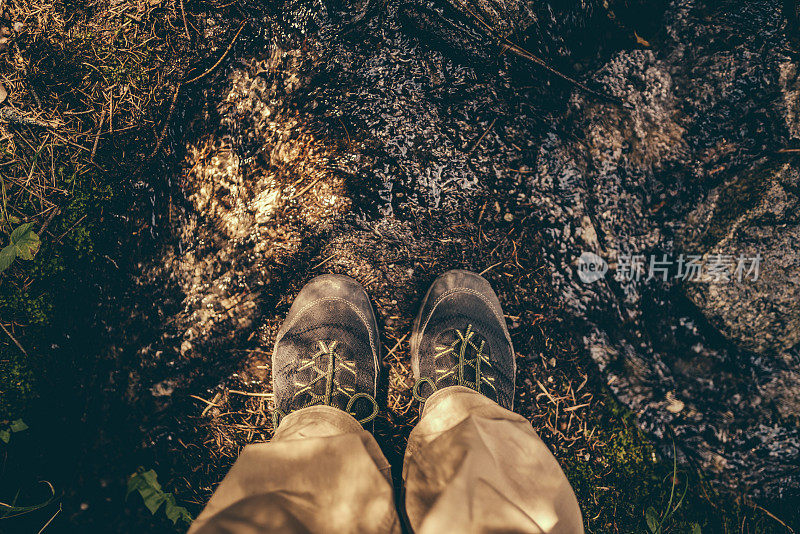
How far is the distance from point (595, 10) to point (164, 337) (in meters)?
2.75

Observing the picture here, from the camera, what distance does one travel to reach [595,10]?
1.76 m

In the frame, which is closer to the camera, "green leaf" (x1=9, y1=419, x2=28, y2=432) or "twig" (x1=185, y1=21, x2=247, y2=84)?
"twig" (x1=185, y1=21, x2=247, y2=84)

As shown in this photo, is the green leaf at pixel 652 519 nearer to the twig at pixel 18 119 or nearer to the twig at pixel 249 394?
the twig at pixel 249 394

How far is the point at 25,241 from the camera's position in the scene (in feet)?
6.17

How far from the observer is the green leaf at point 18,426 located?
189 cm

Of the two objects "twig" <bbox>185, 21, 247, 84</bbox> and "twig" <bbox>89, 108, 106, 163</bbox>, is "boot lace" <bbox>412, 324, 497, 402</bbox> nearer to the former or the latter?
"twig" <bbox>185, 21, 247, 84</bbox>

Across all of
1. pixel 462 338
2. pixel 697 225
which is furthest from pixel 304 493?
pixel 697 225

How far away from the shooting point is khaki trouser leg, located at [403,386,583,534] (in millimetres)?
1050

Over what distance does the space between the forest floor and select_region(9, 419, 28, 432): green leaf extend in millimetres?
17

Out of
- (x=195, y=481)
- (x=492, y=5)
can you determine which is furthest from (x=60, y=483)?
(x=492, y=5)

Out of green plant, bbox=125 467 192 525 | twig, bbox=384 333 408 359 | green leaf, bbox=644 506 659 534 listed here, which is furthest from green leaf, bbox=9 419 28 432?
green leaf, bbox=644 506 659 534

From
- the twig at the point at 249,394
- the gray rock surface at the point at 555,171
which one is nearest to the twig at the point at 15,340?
the gray rock surface at the point at 555,171

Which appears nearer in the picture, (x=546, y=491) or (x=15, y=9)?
(x=546, y=491)

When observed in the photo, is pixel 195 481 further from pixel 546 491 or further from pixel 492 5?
pixel 492 5
